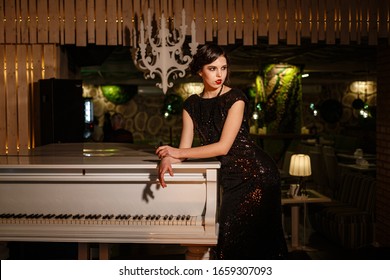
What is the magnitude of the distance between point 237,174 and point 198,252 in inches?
21.0

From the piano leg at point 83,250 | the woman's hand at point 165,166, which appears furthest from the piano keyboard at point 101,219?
the piano leg at point 83,250

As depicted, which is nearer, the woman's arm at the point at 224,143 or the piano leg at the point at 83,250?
the woman's arm at the point at 224,143

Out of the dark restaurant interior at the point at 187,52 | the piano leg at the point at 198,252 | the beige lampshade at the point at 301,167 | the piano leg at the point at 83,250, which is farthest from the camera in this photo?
the beige lampshade at the point at 301,167

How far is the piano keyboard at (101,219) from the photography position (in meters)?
3.14

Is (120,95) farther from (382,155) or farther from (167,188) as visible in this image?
(167,188)

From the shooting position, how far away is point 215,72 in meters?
2.86

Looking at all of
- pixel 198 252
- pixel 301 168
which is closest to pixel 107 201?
pixel 198 252

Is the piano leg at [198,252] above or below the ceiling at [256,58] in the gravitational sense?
below

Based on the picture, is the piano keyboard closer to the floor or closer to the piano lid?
the piano lid

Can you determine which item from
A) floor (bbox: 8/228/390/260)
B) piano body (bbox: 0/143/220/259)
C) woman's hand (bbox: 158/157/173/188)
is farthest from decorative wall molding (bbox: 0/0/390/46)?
woman's hand (bbox: 158/157/173/188)

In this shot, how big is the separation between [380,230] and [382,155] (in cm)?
100

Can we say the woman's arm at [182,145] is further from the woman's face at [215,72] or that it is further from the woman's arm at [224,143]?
the woman's face at [215,72]

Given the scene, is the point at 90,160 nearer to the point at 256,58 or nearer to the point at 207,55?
the point at 207,55

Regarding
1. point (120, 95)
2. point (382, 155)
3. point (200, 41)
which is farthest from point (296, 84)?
point (120, 95)
